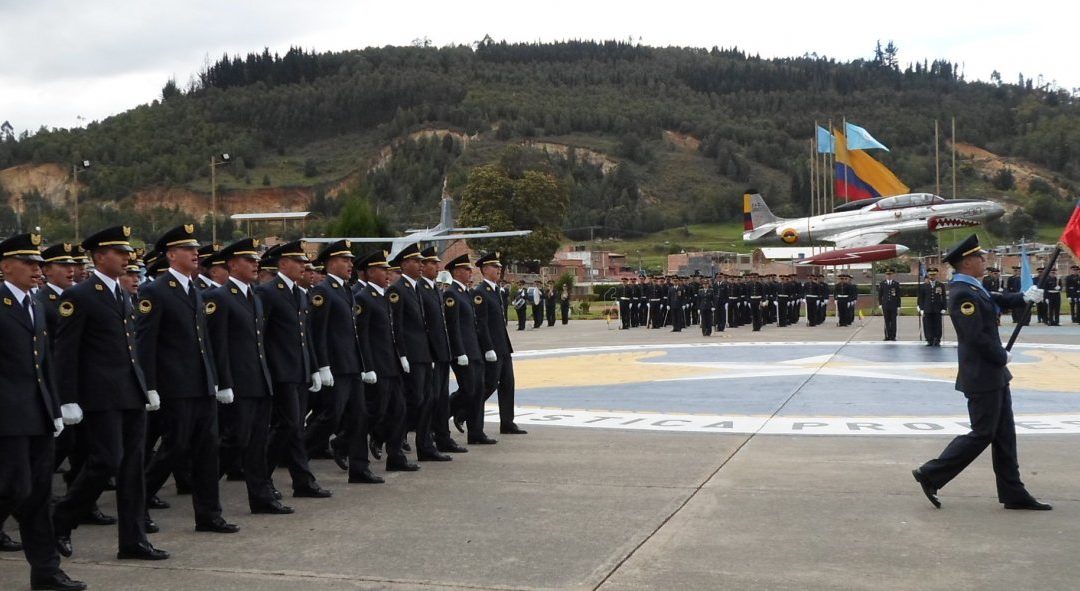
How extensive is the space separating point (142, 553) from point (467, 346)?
15.4 feet

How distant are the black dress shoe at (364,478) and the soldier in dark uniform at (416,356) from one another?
3.41 ft

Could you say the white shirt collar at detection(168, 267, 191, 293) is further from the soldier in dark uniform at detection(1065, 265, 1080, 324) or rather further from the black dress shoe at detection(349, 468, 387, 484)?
the soldier in dark uniform at detection(1065, 265, 1080, 324)

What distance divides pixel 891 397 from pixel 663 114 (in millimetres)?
149036

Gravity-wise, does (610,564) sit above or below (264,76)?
below

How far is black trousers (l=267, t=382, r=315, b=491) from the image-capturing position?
25.3 ft

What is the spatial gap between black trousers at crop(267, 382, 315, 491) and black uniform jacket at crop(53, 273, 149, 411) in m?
1.52

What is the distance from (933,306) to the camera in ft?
74.0

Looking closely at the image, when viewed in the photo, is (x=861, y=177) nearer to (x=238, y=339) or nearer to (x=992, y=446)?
(x=992, y=446)

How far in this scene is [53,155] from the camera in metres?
142

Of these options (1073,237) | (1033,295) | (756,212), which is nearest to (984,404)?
(1033,295)

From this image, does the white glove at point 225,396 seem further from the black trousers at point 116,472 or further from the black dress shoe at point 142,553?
the black dress shoe at point 142,553

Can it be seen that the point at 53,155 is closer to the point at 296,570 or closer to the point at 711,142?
the point at 711,142

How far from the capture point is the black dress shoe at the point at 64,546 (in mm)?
6168

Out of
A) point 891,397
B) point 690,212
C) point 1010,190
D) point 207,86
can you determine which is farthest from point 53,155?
point 891,397
